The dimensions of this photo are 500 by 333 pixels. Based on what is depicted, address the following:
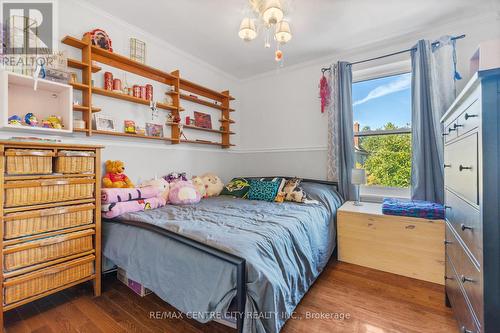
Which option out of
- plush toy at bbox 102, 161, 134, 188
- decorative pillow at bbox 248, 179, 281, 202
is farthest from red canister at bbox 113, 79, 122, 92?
decorative pillow at bbox 248, 179, 281, 202

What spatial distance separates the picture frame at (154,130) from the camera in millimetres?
2568

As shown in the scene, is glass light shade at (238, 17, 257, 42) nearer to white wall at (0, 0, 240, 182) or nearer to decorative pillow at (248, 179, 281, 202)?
white wall at (0, 0, 240, 182)

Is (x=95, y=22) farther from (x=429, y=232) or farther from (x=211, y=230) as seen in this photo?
(x=429, y=232)

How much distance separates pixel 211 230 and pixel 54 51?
195 centimetres

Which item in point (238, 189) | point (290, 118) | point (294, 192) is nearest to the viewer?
point (294, 192)

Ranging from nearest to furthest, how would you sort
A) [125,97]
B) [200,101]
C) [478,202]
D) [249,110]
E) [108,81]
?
1. [478,202]
2. [108,81]
3. [125,97]
4. [200,101]
5. [249,110]

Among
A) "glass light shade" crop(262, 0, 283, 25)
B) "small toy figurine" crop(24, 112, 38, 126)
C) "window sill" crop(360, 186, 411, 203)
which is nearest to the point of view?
"glass light shade" crop(262, 0, 283, 25)

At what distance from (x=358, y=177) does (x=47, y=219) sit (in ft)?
8.74

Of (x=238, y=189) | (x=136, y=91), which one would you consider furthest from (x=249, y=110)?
(x=136, y=91)

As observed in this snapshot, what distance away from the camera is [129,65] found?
239 centimetres

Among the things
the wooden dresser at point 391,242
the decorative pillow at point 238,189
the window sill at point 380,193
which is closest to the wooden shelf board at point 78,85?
the decorative pillow at point 238,189

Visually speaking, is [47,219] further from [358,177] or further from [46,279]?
[358,177]

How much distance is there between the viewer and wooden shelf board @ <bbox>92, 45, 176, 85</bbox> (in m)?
2.13

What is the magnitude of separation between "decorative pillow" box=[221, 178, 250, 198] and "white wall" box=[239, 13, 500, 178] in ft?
2.08
